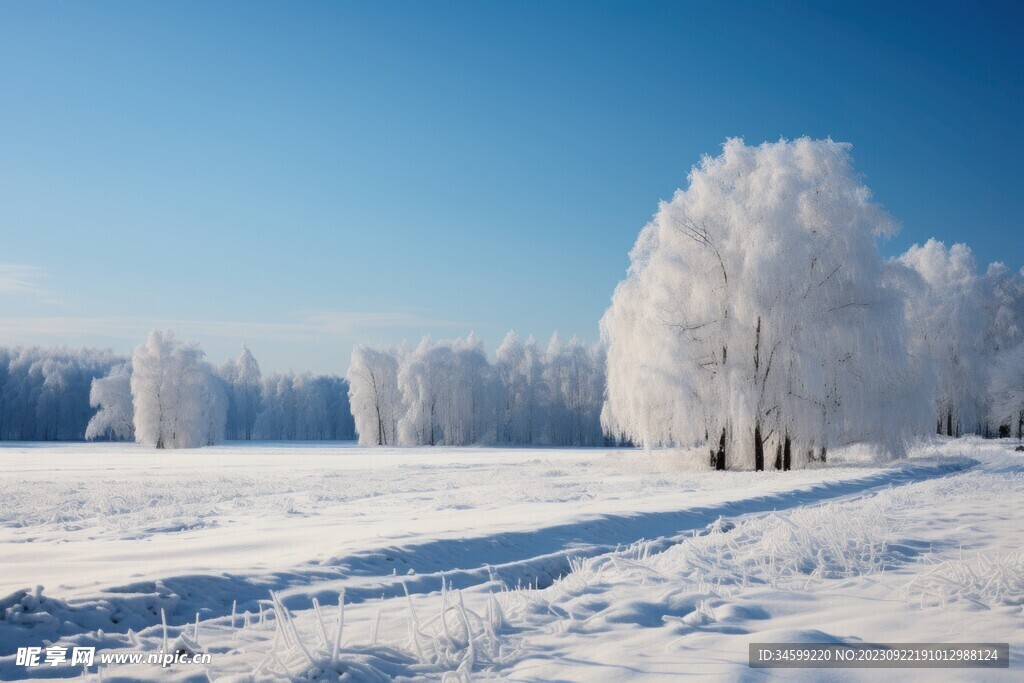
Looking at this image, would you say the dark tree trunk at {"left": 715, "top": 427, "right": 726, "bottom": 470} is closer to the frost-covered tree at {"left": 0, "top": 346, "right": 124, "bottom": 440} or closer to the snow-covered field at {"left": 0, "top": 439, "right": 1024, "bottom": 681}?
the snow-covered field at {"left": 0, "top": 439, "right": 1024, "bottom": 681}

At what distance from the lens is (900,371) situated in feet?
78.9

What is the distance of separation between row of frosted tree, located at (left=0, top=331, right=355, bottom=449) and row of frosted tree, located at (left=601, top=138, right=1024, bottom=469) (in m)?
44.1

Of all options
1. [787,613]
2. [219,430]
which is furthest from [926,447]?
[219,430]

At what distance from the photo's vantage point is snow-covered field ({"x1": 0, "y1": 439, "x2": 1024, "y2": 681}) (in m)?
4.34

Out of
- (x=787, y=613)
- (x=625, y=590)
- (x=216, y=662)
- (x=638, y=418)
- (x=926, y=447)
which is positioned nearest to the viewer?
(x=216, y=662)

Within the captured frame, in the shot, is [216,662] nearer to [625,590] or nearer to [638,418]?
[625,590]

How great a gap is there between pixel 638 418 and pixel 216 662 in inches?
799

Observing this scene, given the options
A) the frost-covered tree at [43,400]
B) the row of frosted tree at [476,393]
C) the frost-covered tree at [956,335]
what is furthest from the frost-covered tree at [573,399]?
the frost-covered tree at [43,400]

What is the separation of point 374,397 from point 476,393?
10.9 m

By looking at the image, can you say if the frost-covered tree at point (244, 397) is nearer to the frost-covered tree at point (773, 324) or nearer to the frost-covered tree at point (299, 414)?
the frost-covered tree at point (299, 414)

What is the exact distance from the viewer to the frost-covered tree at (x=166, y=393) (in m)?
56.1

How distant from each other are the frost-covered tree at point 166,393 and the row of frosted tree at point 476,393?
15.5 meters

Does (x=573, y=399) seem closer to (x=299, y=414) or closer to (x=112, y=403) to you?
(x=299, y=414)

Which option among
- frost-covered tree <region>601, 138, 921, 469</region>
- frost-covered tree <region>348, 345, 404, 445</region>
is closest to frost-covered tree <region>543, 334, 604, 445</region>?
frost-covered tree <region>348, 345, 404, 445</region>
